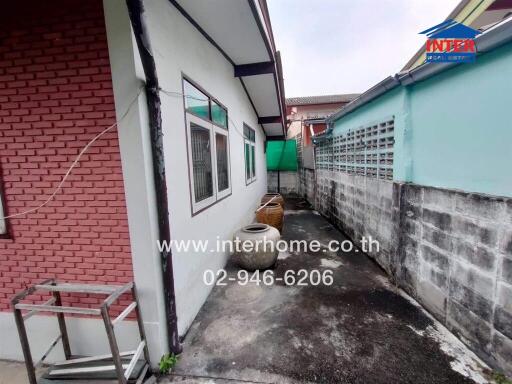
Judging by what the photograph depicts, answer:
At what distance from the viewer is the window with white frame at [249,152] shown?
6.27 m

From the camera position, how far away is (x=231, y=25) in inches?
118

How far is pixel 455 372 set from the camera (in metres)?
1.99

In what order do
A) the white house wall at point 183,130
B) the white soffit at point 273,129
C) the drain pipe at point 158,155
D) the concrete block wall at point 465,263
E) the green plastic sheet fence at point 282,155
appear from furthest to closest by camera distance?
1. the green plastic sheet fence at point 282,155
2. the white soffit at point 273,129
3. the white house wall at point 183,130
4. the concrete block wall at point 465,263
5. the drain pipe at point 158,155

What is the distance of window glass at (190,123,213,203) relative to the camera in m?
2.96

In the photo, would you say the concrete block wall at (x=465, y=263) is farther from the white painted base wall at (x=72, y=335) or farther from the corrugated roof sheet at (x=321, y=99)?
the corrugated roof sheet at (x=321, y=99)

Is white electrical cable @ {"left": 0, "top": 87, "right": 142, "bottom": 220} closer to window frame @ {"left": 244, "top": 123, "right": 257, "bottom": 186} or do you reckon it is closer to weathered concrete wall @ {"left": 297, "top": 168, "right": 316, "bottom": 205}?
window frame @ {"left": 244, "top": 123, "right": 257, "bottom": 186}

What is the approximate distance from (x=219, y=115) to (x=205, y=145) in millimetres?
872

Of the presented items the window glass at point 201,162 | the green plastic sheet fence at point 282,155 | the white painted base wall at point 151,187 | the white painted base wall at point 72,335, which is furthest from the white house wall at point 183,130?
the green plastic sheet fence at point 282,155

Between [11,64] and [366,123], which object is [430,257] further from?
[11,64]

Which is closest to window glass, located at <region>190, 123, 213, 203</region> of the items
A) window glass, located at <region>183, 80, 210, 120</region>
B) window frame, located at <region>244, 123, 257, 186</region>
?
window glass, located at <region>183, 80, 210, 120</region>

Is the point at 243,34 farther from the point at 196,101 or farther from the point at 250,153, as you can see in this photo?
the point at 250,153

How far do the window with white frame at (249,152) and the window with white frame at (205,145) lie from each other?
6.71 feet

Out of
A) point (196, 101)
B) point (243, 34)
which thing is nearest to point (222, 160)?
point (196, 101)

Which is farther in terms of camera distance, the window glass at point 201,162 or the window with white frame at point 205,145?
the window glass at point 201,162
